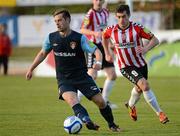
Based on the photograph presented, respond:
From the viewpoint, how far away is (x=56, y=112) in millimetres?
14180

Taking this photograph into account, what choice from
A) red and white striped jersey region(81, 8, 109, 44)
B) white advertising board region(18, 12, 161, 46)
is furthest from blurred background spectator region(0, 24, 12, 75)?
red and white striped jersey region(81, 8, 109, 44)

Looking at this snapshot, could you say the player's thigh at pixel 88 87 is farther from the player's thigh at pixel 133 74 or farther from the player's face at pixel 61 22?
the player's thigh at pixel 133 74

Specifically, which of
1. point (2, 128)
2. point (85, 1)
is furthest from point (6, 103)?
point (85, 1)

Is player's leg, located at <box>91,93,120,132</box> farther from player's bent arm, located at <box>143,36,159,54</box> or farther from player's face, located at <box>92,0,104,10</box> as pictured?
player's face, located at <box>92,0,104,10</box>

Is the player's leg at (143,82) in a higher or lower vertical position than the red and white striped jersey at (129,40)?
lower

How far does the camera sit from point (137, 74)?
40.2 feet

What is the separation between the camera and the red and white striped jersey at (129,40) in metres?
12.3

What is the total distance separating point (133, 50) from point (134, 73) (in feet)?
1.54

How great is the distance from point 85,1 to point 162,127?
2053cm

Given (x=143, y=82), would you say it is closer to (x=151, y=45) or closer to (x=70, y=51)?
(x=151, y=45)

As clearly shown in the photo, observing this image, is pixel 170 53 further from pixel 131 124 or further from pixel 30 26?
pixel 131 124

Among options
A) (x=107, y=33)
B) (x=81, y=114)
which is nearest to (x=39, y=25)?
(x=107, y=33)

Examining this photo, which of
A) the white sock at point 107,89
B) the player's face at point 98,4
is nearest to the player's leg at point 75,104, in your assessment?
the white sock at point 107,89

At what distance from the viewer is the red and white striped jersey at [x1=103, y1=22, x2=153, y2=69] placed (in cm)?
1234
